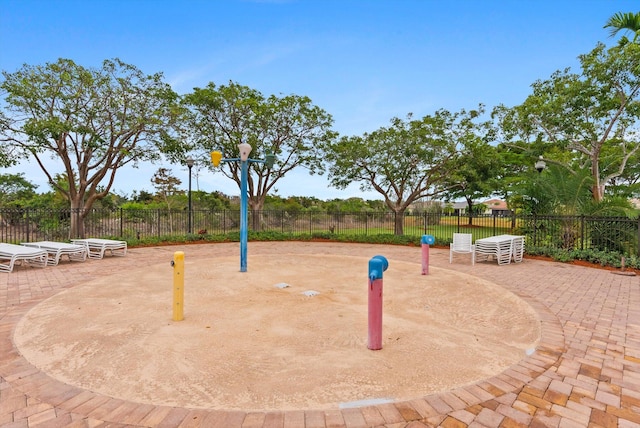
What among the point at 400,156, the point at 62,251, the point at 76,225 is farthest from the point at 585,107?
the point at 76,225

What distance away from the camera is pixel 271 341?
12.0 feet

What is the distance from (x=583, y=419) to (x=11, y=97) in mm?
18286

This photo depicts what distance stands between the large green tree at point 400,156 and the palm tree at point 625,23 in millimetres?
5919

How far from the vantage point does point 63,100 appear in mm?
13320

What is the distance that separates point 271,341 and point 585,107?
1563cm

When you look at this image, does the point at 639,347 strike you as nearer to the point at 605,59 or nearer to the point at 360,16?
the point at 360,16

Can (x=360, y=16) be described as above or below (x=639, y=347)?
above

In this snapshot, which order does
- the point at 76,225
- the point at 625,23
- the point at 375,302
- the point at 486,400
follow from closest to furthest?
the point at 486,400 < the point at 375,302 < the point at 625,23 < the point at 76,225

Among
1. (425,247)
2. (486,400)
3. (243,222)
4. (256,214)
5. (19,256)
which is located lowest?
(486,400)

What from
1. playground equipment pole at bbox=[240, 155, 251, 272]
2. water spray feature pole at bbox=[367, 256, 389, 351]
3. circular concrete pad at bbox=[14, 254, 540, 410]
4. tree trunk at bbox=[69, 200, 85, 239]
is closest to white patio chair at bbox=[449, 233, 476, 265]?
circular concrete pad at bbox=[14, 254, 540, 410]

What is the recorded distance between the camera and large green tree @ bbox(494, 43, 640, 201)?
39.8 feet

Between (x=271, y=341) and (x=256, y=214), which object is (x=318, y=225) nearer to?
(x=256, y=214)

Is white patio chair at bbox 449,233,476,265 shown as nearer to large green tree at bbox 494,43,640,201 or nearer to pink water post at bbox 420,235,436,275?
pink water post at bbox 420,235,436,275

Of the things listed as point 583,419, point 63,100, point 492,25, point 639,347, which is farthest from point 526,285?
point 63,100
